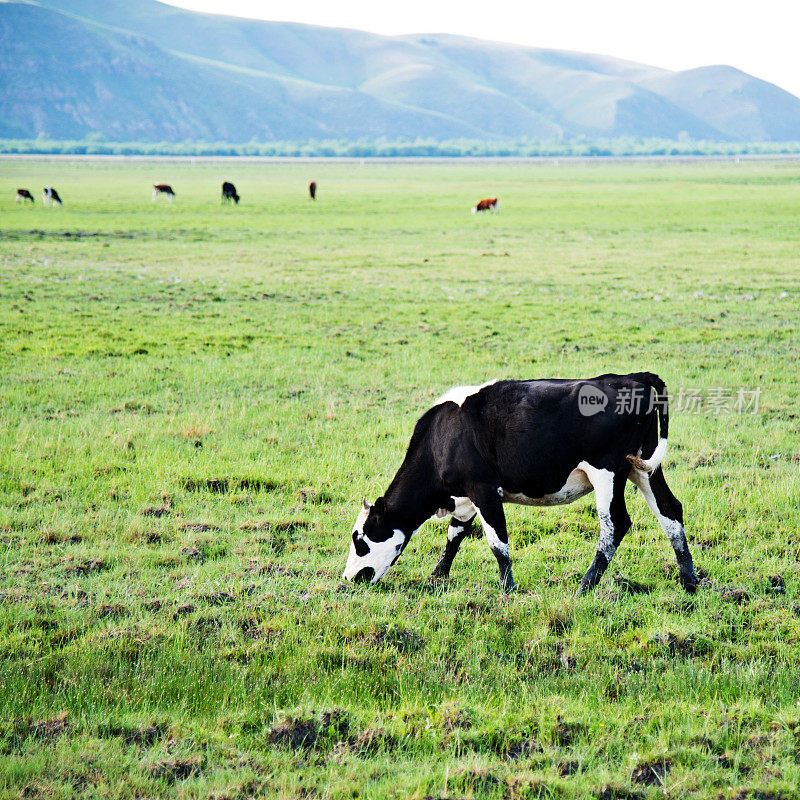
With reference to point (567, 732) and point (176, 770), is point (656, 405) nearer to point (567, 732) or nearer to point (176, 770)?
point (567, 732)

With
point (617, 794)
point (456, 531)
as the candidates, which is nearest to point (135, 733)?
point (617, 794)

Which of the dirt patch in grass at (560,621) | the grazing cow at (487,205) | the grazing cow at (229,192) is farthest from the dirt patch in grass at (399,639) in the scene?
the grazing cow at (229,192)

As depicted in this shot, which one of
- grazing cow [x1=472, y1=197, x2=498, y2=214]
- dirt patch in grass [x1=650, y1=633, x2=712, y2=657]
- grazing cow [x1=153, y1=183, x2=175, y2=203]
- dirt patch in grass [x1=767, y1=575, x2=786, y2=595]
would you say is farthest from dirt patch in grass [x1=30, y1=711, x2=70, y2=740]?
grazing cow [x1=153, y1=183, x2=175, y2=203]

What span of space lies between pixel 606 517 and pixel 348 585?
88.7 inches

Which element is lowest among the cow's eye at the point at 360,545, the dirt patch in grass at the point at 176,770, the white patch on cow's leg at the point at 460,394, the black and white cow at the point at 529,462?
the dirt patch in grass at the point at 176,770

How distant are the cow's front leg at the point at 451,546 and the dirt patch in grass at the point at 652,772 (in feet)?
9.50

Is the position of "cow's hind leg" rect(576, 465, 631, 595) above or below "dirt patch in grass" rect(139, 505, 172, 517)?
above

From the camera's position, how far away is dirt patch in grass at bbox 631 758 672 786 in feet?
15.9

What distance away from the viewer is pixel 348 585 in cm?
732

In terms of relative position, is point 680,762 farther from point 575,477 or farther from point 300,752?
point 575,477

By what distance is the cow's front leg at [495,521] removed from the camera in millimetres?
7070

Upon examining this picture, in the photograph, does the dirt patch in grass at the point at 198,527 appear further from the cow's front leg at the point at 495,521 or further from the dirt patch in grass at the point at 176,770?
the dirt patch in grass at the point at 176,770

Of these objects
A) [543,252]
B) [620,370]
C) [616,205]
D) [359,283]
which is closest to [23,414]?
[620,370]

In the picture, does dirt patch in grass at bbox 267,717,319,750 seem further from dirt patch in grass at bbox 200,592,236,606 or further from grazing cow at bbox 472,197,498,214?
grazing cow at bbox 472,197,498,214
